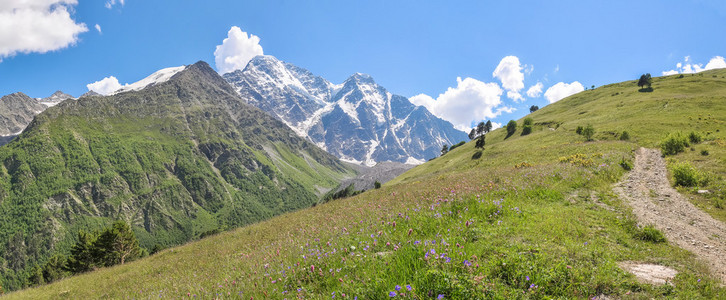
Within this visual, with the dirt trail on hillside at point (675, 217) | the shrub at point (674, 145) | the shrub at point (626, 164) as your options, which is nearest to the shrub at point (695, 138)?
the shrub at point (674, 145)

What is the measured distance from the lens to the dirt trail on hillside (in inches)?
280

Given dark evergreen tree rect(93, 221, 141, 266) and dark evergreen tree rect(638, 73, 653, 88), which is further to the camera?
dark evergreen tree rect(638, 73, 653, 88)

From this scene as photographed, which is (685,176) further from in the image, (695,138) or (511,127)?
(511,127)

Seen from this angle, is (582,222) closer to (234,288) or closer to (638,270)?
(638,270)

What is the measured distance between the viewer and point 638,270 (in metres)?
5.57

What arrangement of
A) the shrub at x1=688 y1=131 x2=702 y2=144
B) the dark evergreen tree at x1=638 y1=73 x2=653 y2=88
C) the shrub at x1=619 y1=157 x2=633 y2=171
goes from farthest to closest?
the dark evergreen tree at x1=638 y1=73 x2=653 y2=88, the shrub at x1=688 y1=131 x2=702 y2=144, the shrub at x1=619 y1=157 x2=633 y2=171

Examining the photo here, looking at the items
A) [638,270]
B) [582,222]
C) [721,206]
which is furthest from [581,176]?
[638,270]

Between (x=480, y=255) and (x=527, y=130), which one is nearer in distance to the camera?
(x=480, y=255)

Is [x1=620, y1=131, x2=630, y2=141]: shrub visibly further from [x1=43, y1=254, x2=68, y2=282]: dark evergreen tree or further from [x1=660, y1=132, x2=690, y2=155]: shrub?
[x1=43, y1=254, x2=68, y2=282]: dark evergreen tree

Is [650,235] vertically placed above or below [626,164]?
below

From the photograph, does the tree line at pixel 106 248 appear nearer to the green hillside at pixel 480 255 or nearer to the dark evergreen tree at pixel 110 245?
the dark evergreen tree at pixel 110 245

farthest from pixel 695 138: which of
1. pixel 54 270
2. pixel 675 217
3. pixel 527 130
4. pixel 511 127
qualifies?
pixel 54 270

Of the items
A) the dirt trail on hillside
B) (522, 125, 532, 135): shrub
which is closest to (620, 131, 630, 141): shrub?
the dirt trail on hillside

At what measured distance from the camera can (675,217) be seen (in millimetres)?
10109
